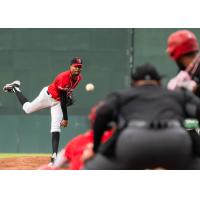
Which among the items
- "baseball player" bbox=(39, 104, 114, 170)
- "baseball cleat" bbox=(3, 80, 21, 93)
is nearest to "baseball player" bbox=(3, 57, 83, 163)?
"baseball cleat" bbox=(3, 80, 21, 93)

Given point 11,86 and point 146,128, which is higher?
point 146,128

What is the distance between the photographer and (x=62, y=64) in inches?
461

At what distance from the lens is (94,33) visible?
38.6ft

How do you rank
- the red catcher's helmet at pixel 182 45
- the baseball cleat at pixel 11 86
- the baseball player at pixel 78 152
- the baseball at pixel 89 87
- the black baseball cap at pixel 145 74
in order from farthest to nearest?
1. the baseball at pixel 89 87
2. the baseball cleat at pixel 11 86
3. the red catcher's helmet at pixel 182 45
4. the baseball player at pixel 78 152
5. the black baseball cap at pixel 145 74

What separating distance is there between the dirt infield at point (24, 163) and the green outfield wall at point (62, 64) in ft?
2.83

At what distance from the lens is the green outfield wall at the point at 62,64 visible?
1155cm

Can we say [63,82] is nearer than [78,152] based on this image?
No

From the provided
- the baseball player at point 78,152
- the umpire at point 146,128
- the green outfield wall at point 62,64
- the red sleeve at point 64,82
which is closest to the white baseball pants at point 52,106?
the red sleeve at point 64,82

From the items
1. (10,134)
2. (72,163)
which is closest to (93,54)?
(10,134)

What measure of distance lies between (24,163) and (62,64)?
105 inches

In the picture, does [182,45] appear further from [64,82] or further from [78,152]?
[64,82]

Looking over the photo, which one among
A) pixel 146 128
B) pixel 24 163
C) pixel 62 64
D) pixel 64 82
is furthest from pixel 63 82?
pixel 146 128

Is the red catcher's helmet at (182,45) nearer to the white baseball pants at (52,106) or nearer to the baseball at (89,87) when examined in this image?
the white baseball pants at (52,106)

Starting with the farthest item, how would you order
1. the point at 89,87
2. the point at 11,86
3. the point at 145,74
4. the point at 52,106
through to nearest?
the point at 89,87 < the point at 11,86 < the point at 52,106 < the point at 145,74
